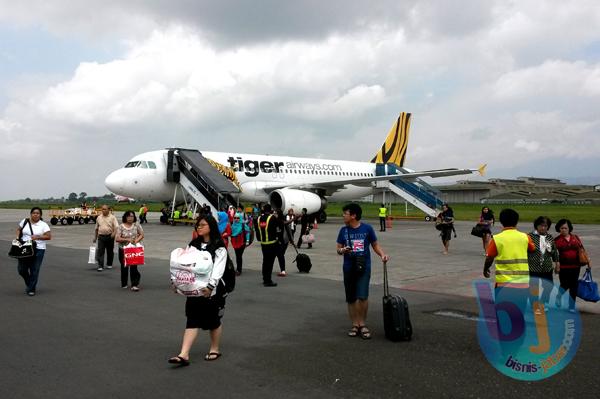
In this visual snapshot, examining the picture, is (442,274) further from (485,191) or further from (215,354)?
(485,191)

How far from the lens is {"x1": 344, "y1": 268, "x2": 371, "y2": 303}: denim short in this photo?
6.46 m

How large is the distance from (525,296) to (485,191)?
11972cm

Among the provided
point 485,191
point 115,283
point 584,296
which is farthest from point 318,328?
point 485,191

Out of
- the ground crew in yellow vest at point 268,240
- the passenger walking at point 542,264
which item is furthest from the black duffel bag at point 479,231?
the passenger walking at point 542,264

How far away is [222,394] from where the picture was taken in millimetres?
4508

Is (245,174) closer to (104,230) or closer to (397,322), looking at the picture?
(104,230)

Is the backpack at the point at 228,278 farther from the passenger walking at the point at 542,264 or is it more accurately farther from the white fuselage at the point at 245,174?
the white fuselage at the point at 245,174

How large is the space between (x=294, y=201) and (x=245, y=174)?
13.3 ft

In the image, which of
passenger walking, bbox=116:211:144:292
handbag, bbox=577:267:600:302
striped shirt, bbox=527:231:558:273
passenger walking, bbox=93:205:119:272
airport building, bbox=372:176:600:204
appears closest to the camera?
striped shirt, bbox=527:231:558:273

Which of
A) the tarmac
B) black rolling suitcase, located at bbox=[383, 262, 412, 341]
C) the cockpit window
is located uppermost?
the cockpit window

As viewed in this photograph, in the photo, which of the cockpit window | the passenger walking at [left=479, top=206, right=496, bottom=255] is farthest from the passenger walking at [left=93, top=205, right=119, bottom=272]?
the cockpit window

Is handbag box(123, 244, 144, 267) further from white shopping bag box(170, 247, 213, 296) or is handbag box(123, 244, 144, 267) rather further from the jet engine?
the jet engine

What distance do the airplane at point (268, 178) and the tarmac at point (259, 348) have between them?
1724 cm

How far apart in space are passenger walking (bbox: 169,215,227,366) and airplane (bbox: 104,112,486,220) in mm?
21773
